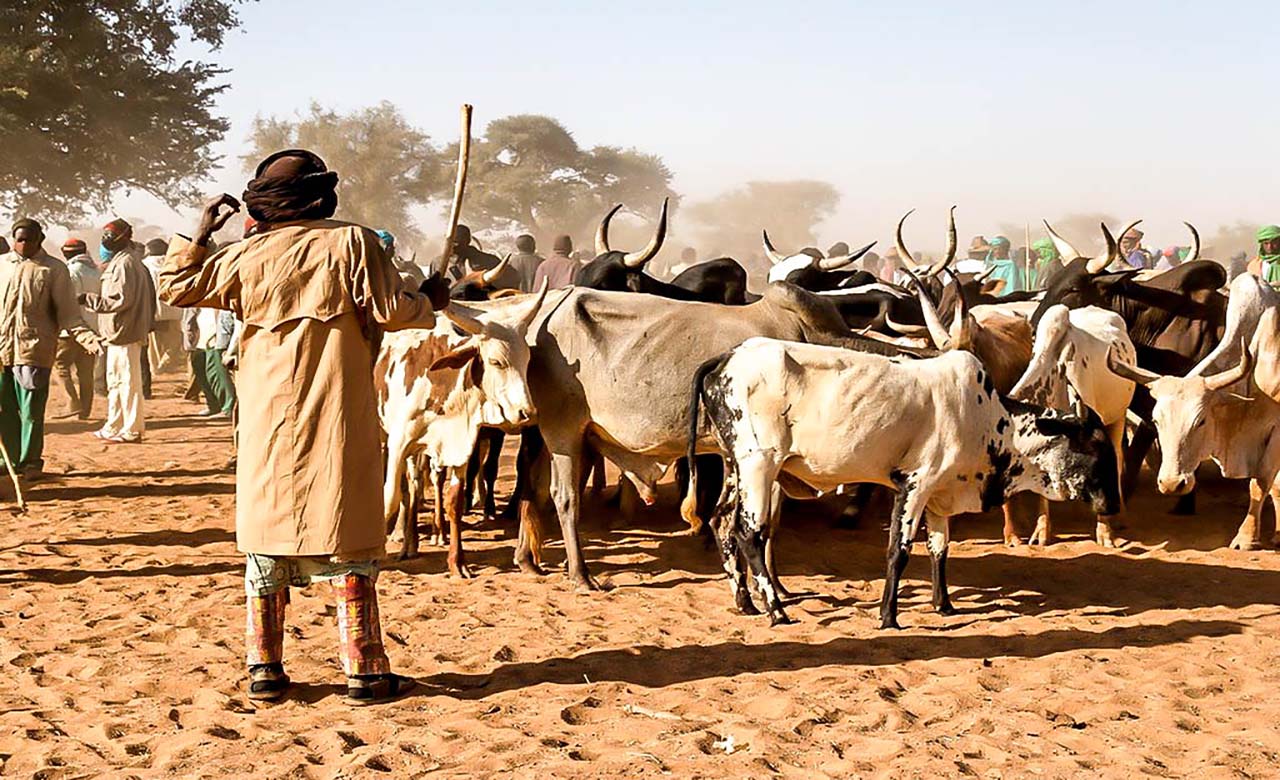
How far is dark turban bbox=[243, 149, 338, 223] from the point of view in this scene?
4.79 meters

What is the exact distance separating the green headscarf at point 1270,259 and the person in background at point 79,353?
1073 centimetres

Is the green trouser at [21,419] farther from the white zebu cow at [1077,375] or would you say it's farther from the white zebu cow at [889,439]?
the white zebu cow at [1077,375]

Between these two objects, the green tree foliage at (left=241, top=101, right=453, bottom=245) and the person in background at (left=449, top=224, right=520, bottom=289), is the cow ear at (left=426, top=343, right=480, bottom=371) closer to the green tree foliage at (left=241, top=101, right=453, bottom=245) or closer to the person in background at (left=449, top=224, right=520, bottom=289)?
the person in background at (left=449, top=224, right=520, bottom=289)

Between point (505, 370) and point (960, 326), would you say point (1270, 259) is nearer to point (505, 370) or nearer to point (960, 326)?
point (960, 326)

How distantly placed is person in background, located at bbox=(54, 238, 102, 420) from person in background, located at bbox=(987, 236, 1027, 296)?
9662 mm

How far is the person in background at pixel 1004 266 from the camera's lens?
628 inches

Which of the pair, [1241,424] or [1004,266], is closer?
[1241,424]

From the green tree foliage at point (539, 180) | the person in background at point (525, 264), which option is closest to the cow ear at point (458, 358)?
the person in background at point (525, 264)

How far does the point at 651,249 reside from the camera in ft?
25.7

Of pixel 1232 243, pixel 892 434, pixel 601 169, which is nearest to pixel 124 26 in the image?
pixel 601 169

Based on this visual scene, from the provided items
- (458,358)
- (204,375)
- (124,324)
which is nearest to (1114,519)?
(458,358)

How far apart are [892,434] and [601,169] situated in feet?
137

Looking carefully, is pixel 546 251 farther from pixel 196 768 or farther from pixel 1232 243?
pixel 196 768

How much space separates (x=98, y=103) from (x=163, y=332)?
34.4 ft
